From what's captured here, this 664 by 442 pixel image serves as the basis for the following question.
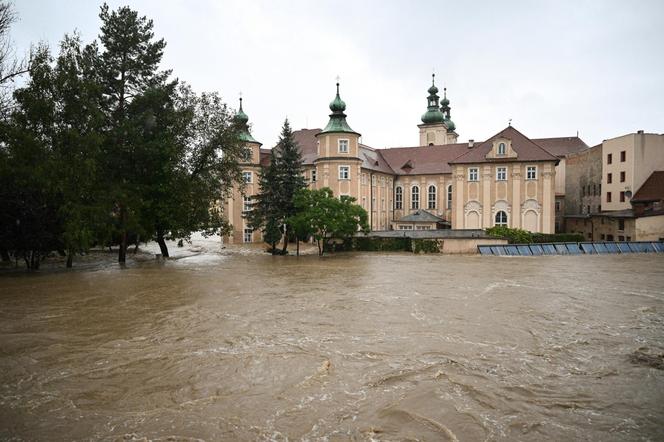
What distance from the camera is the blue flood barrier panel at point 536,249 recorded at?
102 feet

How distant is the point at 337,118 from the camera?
39656mm

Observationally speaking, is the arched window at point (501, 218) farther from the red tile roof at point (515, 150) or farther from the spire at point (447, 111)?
the spire at point (447, 111)

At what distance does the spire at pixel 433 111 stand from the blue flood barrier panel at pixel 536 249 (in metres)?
35.6

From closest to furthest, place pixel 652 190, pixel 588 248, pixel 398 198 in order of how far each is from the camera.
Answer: pixel 588 248 → pixel 652 190 → pixel 398 198

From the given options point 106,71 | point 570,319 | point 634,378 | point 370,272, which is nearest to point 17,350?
point 634,378

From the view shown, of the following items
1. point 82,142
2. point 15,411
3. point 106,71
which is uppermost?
point 106,71

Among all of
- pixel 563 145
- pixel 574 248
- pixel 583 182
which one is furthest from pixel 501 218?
pixel 563 145

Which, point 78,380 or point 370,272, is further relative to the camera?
point 370,272

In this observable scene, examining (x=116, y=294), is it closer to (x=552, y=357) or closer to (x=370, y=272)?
(x=370, y=272)

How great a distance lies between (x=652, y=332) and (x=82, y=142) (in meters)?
19.3

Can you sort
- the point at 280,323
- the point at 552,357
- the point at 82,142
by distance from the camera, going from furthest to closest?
1. the point at 82,142
2. the point at 280,323
3. the point at 552,357

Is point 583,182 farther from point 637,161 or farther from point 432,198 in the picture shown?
point 432,198

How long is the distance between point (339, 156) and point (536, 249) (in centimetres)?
1714

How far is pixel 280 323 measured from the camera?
11.0m
